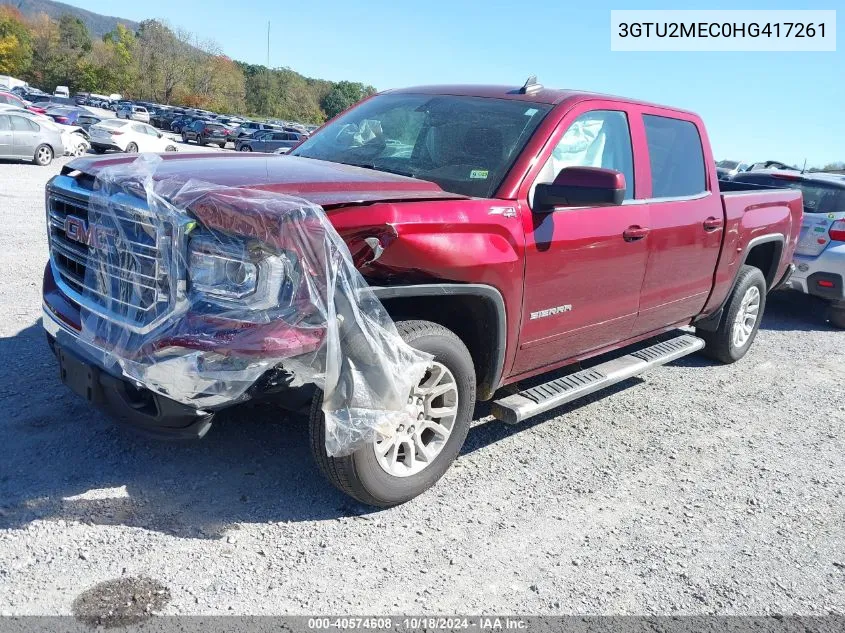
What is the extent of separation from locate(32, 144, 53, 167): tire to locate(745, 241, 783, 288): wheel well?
60.7 ft

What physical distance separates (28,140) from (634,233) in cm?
1897

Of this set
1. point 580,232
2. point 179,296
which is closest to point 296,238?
point 179,296

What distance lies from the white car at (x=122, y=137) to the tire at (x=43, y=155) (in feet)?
19.9

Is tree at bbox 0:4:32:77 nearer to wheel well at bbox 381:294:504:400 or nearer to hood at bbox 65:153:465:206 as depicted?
hood at bbox 65:153:465:206

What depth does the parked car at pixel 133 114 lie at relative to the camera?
4619 cm

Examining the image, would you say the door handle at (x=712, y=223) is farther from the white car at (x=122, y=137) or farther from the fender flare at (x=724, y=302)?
the white car at (x=122, y=137)

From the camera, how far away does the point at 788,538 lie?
146 inches

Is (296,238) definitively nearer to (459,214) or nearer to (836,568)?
(459,214)

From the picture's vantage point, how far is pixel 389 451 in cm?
350

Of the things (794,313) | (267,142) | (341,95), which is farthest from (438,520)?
(341,95)

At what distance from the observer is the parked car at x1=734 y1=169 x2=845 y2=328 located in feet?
26.3

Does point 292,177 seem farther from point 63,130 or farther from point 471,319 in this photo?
point 63,130

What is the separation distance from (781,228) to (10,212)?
9.83 metres

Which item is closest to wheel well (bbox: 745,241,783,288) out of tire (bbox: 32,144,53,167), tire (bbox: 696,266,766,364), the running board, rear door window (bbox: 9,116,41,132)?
tire (bbox: 696,266,766,364)
